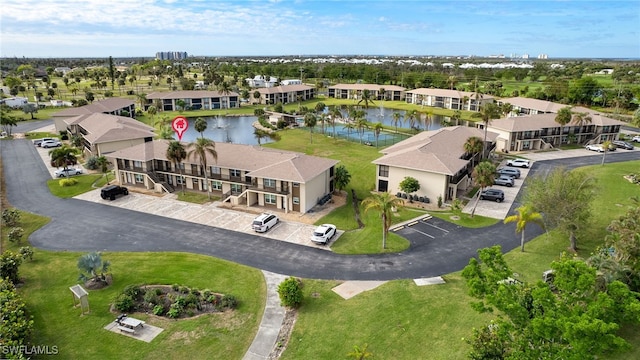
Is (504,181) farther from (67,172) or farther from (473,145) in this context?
(67,172)

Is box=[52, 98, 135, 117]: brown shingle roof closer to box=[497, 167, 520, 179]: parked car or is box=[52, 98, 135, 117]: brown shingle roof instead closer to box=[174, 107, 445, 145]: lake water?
box=[174, 107, 445, 145]: lake water

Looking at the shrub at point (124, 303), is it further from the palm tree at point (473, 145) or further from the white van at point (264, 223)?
the palm tree at point (473, 145)

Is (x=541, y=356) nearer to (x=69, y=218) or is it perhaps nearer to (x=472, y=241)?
(x=472, y=241)

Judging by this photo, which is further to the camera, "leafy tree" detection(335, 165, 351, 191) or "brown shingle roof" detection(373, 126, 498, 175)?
"leafy tree" detection(335, 165, 351, 191)

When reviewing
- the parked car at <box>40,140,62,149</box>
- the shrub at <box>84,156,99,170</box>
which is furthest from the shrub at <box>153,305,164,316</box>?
the parked car at <box>40,140,62,149</box>

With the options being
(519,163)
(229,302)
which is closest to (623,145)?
(519,163)

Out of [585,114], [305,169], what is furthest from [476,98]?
[305,169]
